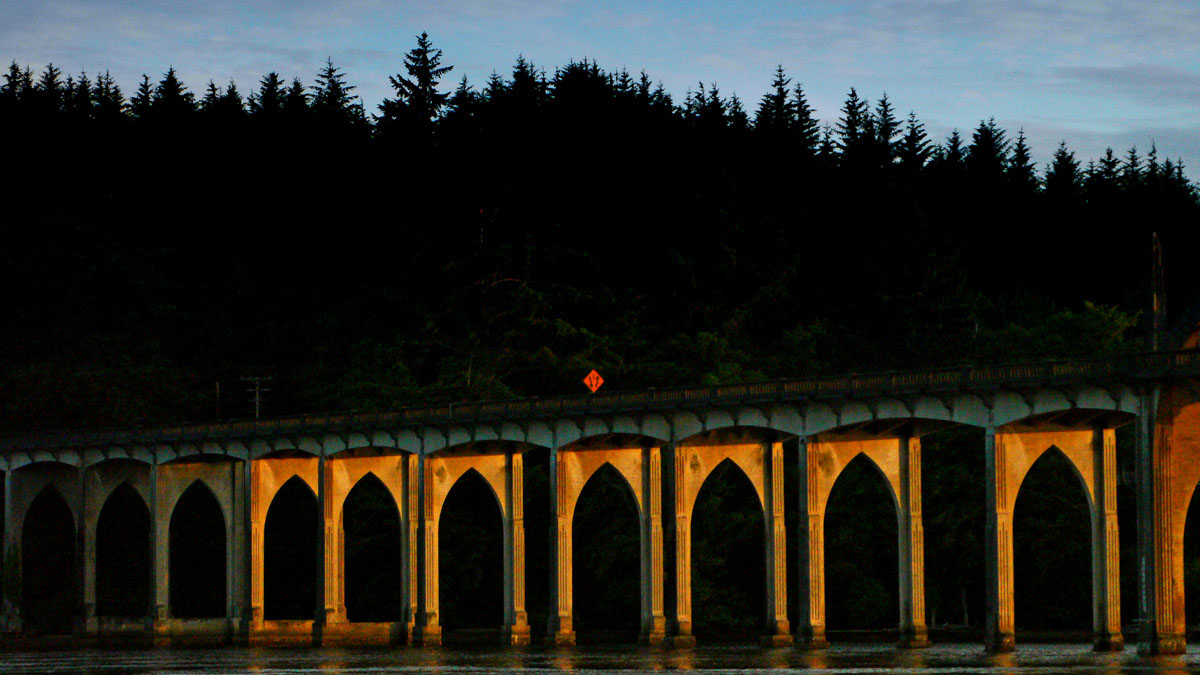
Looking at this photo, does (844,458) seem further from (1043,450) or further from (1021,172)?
(1021,172)

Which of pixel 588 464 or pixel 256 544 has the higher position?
pixel 588 464

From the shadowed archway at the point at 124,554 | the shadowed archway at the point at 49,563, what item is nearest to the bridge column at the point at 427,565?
the shadowed archway at the point at 49,563

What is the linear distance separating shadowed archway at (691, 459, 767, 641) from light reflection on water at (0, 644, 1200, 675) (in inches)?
578

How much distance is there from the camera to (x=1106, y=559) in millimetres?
59812

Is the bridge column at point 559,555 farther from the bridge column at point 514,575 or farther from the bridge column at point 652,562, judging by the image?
the bridge column at point 652,562

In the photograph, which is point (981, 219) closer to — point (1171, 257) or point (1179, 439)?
point (1171, 257)

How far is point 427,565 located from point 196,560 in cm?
3146

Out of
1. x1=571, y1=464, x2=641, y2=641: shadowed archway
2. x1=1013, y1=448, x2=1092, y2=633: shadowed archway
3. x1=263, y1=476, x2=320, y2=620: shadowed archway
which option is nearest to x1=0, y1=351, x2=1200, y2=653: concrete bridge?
x1=571, y1=464, x2=641, y2=641: shadowed archway

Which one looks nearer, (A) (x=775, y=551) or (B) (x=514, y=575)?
(A) (x=775, y=551)

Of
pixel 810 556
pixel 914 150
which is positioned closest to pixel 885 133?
pixel 914 150

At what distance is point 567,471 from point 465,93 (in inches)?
2338

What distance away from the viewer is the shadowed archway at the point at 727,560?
86.4 m

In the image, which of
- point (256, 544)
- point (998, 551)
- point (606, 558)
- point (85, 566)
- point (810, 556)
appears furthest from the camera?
point (85, 566)

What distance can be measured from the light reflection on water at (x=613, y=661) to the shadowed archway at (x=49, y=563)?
28.0 meters
